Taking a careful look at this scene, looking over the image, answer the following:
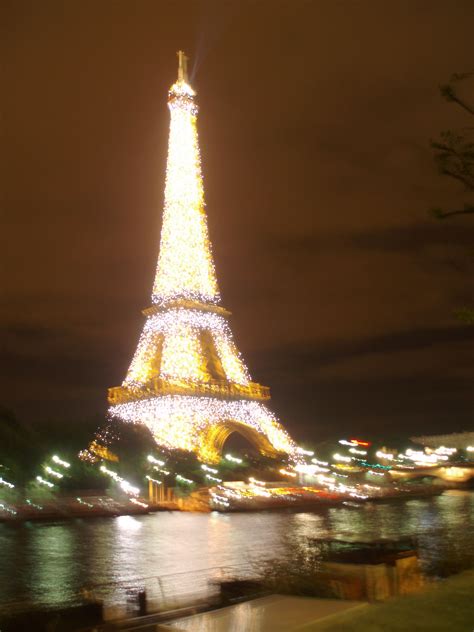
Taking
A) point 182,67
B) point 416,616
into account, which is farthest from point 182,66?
point 416,616

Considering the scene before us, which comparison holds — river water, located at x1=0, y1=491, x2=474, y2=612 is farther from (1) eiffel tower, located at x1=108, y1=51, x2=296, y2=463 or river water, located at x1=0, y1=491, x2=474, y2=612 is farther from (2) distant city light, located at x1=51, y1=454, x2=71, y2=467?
(1) eiffel tower, located at x1=108, y1=51, x2=296, y2=463

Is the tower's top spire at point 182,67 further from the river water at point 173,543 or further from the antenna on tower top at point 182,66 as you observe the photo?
the river water at point 173,543

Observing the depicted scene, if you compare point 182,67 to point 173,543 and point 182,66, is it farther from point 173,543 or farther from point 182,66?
point 173,543

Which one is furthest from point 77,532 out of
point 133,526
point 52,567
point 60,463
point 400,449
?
point 400,449

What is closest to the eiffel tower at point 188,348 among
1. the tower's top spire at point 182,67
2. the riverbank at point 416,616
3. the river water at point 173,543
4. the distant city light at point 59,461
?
the tower's top spire at point 182,67

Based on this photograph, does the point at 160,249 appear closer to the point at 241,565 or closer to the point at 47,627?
the point at 241,565

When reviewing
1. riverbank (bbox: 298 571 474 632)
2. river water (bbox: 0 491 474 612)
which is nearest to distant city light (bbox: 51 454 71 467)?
river water (bbox: 0 491 474 612)
